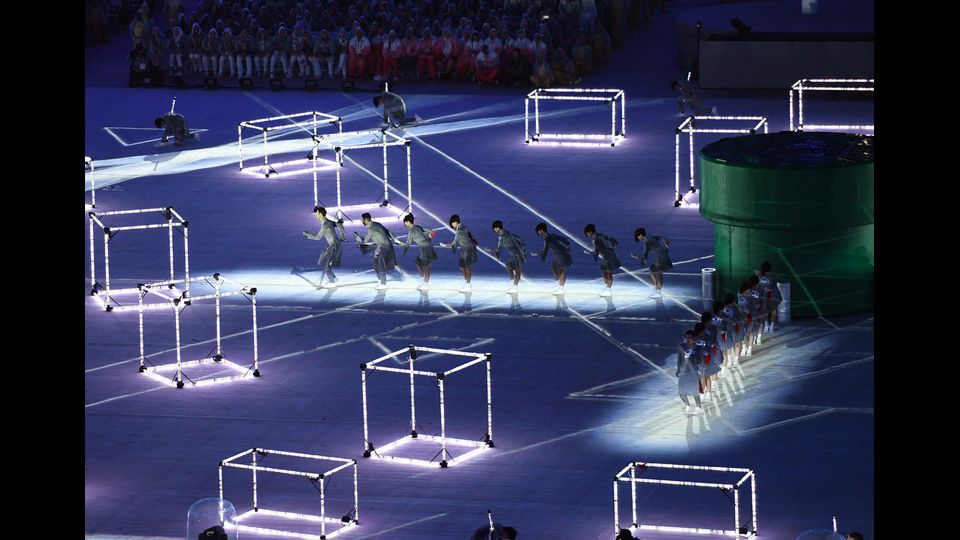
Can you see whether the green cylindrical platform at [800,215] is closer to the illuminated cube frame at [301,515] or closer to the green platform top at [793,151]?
the green platform top at [793,151]

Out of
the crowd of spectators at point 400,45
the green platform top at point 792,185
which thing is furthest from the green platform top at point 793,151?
the crowd of spectators at point 400,45

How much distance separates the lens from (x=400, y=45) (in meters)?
44.7

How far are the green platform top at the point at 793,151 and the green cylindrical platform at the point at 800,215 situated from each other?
0.01 meters

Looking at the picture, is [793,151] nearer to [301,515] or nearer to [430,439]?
[430,439]

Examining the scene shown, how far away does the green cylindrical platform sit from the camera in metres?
23.7

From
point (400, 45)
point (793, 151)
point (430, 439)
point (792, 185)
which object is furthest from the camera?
point (400, 45)

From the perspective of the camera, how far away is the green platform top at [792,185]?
77.6 ft

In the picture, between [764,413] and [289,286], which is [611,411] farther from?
[289,286]

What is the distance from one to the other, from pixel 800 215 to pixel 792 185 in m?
0.43

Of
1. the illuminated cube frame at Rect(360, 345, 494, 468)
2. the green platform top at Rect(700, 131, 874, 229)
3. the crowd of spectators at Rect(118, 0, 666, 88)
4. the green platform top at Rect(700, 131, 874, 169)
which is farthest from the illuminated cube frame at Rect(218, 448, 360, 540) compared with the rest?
the crowd of spectators at Rect(118, 0, 666, 88)

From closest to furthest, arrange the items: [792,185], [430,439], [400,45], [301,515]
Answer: [301,515]
[430,439]
[792,185]
[400,45]

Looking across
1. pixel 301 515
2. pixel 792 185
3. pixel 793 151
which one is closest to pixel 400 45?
pixel 793 151

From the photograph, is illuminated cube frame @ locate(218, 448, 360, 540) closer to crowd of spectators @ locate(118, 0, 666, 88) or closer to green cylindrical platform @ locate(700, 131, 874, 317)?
green cylindrical platform @ locate(700, 131, 874, 317)
